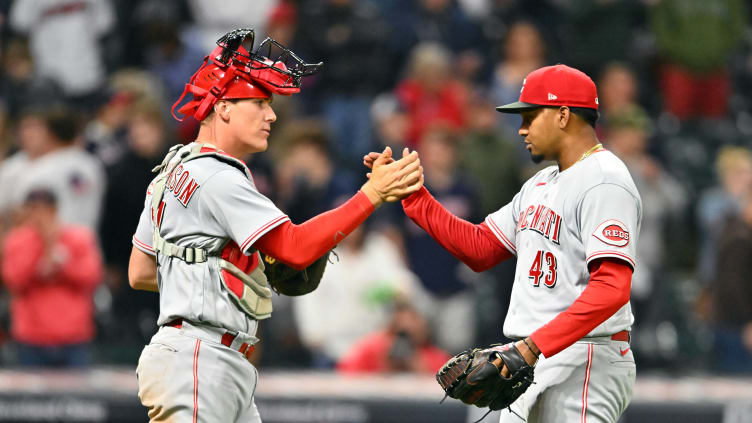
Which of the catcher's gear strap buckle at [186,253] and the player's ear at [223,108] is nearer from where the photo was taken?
the catcher's gear strap buckle at [186,253]

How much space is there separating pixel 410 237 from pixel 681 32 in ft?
12.3

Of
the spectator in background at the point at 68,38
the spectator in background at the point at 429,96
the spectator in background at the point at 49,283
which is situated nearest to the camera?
the spectator in background at the point at 49,283

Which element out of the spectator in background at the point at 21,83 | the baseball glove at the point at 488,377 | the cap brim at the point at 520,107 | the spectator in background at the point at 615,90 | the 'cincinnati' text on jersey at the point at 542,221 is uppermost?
the spectator in background at the point at 615,90

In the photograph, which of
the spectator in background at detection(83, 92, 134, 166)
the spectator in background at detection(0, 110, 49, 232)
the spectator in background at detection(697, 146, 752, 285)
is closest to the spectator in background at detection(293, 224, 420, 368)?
the spectator in background at detection(83, 92, 134, 166)

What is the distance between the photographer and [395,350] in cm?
842

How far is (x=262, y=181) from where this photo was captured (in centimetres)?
962

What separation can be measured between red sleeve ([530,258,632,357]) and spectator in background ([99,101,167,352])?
5.39 meters

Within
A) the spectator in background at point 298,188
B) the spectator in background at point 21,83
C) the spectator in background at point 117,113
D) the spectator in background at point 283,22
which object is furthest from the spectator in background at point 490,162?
the spectator in background at point 21,83

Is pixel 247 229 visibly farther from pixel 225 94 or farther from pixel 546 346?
pixel 546 346

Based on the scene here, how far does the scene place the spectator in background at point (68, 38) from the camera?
37.1ft

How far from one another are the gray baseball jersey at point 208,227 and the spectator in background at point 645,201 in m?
5.39

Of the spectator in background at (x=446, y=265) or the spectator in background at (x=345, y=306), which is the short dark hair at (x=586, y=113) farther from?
the spectator in background at (x=446, y=265)

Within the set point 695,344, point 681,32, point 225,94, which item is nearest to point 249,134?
point 225,94

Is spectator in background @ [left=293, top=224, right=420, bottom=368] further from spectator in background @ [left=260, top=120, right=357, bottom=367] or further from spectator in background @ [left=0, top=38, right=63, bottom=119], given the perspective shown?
spectator in background @ [left=0, top=38, right=63, bottom=119]
